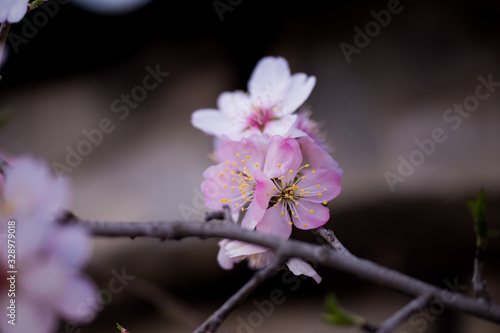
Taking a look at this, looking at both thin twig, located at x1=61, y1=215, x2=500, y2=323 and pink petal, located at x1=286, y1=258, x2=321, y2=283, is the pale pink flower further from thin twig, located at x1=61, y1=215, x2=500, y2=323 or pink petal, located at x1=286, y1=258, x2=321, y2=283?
thin twig, located at x1=61, y1=215, x2=500, y2=323

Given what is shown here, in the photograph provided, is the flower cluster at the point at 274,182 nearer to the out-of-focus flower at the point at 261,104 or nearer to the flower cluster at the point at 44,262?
the out-of-focus flower at the point at 261,104

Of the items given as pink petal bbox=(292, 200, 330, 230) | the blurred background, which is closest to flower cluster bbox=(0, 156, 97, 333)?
pink petal bbox=(292, 200, 330, 230)

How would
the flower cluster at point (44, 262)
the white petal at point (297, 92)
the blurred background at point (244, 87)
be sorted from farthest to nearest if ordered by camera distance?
the blurred background at point (244, 87)
the white petal at point (297, 92)
the flower cluster at point (44, 262)

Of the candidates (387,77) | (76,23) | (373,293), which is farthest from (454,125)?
(76,23)

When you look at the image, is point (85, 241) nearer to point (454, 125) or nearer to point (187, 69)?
point (454, 125)

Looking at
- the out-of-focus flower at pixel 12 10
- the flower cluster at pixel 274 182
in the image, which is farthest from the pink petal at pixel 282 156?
the out-of-focus flower at pixel 12 10

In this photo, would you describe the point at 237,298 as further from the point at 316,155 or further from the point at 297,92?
the point at 297,92
